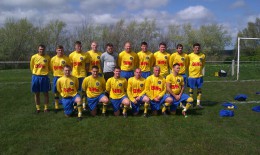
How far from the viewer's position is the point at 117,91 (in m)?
7.03

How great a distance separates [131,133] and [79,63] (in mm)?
2751

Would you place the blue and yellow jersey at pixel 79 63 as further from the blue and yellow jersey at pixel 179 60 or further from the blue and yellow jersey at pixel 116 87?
the blue and yellow jersey at pixel 179 60

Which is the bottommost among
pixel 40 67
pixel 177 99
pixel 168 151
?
pixel 168 151

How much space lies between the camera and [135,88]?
707 centimetres

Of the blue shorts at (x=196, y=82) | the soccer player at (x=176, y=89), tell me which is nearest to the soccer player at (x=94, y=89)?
the soccer player at (x=176, y=89)

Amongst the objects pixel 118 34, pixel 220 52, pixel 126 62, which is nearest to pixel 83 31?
pixel 118 34

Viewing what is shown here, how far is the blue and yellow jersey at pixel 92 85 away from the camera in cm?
699

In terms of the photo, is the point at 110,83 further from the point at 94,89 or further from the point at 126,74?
the point at 126,74

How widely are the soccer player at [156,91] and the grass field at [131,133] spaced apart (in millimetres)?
310

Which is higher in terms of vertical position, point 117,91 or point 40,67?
point 40,67

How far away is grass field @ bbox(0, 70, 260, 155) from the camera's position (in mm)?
4801

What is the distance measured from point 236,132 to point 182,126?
1096 millimetres

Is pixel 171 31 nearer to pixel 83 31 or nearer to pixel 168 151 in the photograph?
pixel 83 31

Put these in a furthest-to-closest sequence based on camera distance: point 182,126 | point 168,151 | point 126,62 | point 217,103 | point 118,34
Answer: point 118,34, point 217,103, point 126,62, point 182,126, point 168,151
